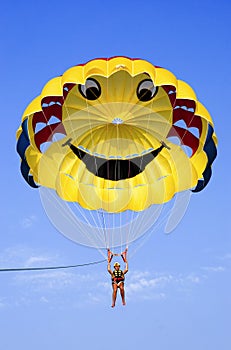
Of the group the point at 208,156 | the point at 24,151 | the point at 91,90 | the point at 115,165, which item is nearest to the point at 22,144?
the point at 24,151

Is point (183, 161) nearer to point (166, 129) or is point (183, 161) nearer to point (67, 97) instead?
point (166, 129)

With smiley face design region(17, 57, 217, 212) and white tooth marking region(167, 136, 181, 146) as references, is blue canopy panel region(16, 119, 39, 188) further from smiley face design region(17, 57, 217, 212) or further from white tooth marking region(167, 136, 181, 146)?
white tooth marking region(167, 136, 181, 146)

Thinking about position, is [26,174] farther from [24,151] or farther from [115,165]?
[115,165]

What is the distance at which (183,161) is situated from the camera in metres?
20.2

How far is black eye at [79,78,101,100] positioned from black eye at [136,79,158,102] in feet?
3.20

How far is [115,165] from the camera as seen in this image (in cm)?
2084

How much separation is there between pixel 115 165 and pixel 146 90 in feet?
8.27

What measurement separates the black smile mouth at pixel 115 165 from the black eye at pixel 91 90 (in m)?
1.63

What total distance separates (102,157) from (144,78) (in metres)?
2.66

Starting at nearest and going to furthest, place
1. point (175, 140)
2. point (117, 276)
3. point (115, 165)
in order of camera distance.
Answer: point (117, 276), point (175, 140), point (115, 165)

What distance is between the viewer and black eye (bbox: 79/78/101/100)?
62.7 ft

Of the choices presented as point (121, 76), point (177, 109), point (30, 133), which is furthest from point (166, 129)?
point (30, 133)

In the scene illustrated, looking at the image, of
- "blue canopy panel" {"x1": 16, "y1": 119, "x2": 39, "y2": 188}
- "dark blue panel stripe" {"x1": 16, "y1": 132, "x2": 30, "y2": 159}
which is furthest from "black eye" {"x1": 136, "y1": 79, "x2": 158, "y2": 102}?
"dark blue panel stripe" {"x1": 16, "y1": 132, "x2": 30, "y2": 159}

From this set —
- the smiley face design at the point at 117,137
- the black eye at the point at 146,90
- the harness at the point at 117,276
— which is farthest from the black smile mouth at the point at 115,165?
the harness at the point at 117,276
